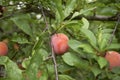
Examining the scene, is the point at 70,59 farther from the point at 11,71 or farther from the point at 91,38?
the point at 11,71

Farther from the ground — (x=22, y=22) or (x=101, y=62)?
(x=22, y=22)

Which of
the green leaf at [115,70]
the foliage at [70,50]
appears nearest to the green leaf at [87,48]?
the foliage at [70,50]

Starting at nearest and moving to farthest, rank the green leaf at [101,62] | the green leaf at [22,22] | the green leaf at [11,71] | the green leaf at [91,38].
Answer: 1. the green leaf at [11,71]
2. the green leaf at [101,62]
3. the green leaf at [91,38]
4. the green leaf at [22,22]

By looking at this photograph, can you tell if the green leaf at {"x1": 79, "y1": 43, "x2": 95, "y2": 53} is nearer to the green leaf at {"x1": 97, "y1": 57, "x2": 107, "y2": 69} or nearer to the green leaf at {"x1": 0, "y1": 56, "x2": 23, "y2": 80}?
the green leaf at {"x1": 97, "y1": 57, "x2": 107, "y2": 69}

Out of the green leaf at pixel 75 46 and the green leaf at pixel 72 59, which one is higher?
the green leaf at pixel 75 46

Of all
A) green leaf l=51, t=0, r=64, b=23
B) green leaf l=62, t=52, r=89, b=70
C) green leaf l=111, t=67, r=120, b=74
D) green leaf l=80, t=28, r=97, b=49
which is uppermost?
green leaf l=51, t=0, r=64, b=23

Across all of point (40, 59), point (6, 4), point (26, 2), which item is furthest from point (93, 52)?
point (6, 4)

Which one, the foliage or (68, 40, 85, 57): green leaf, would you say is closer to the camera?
the foliage

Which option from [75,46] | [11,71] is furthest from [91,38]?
[11,71]

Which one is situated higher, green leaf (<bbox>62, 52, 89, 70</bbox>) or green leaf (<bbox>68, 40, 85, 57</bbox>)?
green leaf (<bbox>68, 40, 85, 57</bbox>)

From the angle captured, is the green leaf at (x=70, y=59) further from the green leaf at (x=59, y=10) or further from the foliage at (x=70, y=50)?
the green leaf at (x=59, y=10)

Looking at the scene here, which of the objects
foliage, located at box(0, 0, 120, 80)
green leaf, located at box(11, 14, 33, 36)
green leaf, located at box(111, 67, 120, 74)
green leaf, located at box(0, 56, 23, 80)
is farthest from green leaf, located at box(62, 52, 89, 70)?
green leaf, located at box(11, 14, 33, 36)

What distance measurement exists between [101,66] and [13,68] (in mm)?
340

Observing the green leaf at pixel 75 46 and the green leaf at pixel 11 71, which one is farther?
the green leaf at pixel 75 46
